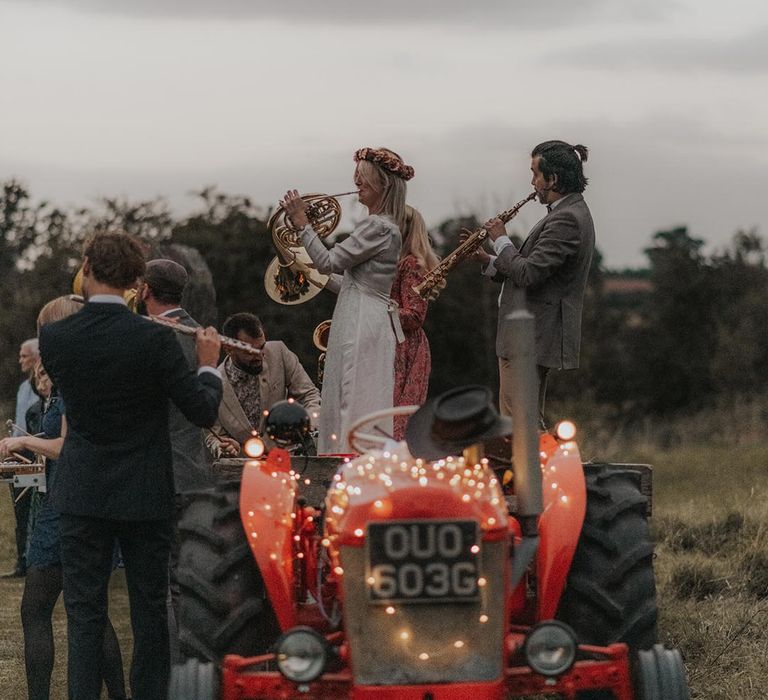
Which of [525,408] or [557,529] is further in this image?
[557,529]

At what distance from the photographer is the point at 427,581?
18.2ft

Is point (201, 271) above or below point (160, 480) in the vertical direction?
above

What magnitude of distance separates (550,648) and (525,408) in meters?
0.81

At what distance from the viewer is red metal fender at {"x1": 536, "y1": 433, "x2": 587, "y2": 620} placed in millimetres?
6180

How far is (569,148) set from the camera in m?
8.67

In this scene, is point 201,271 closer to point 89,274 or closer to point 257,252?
point 89,274

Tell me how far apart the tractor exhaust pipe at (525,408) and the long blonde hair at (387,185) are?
3014 millimetres

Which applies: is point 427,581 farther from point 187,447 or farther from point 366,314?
point 366,314

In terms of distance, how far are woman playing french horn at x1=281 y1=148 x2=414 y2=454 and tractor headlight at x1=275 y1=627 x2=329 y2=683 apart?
2.79 m

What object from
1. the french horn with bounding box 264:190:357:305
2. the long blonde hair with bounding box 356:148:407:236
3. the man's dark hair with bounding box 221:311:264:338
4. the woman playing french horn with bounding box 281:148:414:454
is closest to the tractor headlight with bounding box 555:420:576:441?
the woman playing french horn with bounding box 281:148:414:454

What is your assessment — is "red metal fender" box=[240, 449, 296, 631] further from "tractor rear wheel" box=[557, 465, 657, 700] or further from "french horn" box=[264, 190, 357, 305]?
"french horn" box=[264, 190, 357, 305]

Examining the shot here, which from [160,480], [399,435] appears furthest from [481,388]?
[399,435]

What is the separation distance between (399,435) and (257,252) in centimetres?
2316

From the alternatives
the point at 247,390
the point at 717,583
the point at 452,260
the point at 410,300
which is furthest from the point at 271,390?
the point at 717,583
